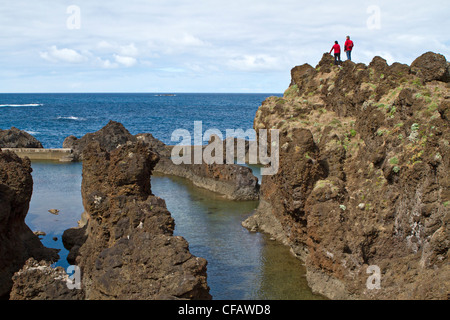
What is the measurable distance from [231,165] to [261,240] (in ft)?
41.0

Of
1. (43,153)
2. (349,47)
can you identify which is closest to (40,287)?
(349,47)

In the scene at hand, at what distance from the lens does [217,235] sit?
27594mm

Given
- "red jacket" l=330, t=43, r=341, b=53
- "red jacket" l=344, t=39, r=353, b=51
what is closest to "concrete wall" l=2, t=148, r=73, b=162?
"red jacket" l=330, t=43, r=341, b=53

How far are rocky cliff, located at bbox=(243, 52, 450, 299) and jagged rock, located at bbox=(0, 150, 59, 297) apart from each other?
11.4m

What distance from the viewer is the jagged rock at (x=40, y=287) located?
13.0 meters

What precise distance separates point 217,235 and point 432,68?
1446 cm

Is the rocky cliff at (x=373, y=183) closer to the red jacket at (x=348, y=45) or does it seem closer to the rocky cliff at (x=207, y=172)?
the red jacket at (x=348, y=45)

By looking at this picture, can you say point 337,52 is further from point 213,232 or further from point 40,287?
point 40,287

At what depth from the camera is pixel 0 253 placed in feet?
54.8

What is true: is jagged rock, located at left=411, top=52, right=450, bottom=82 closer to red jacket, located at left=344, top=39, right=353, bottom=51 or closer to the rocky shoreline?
the rocky shoreline

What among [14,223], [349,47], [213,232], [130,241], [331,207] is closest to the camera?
[130,241]

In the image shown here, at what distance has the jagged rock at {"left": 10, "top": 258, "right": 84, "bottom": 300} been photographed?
42.7ft

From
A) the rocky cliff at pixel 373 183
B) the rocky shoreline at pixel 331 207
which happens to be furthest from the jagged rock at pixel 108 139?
the rocky cliff at pixel 373 183
